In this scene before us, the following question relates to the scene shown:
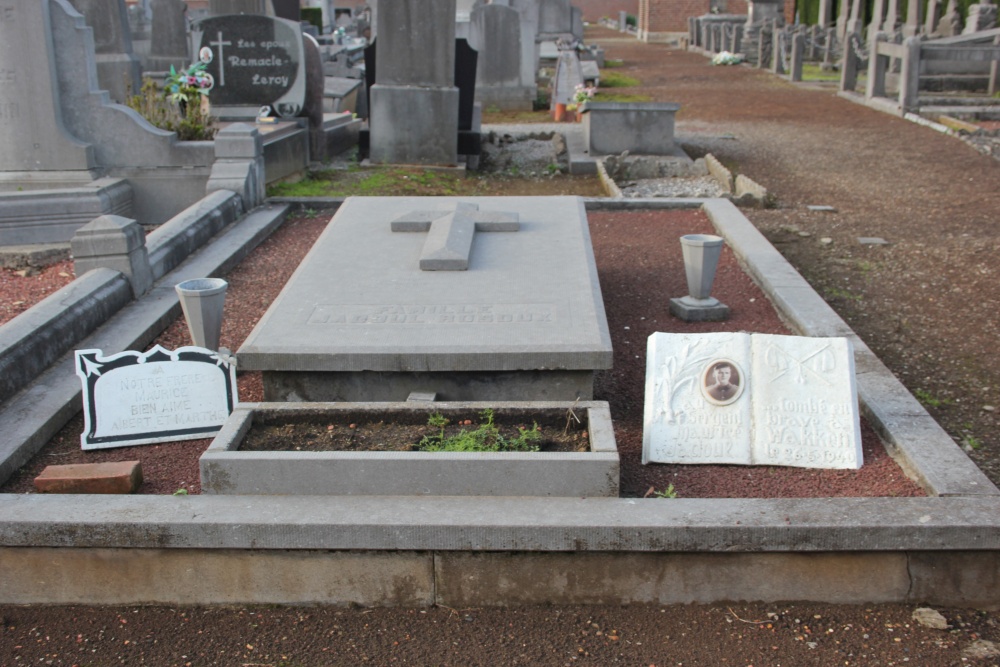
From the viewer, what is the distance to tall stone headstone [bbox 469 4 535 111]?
57.4ft

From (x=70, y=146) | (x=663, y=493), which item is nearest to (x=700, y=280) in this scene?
(x=663, y=493)

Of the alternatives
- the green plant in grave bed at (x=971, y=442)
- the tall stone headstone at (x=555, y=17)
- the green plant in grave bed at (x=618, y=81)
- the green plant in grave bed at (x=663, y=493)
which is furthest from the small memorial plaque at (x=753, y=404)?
the tall stone headstone at (x=555, y=17)

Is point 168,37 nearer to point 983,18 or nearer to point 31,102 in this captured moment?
point 31,102

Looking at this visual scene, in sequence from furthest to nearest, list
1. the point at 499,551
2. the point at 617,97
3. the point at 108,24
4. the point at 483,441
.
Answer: the point at 617,97 → the point at 108,24 → the point at 483,441 → the point at 499,551

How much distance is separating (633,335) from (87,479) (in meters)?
3.02

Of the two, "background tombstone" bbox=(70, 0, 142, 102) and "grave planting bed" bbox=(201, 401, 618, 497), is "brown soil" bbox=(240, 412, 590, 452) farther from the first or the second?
"background tombstone" bbox=(70, 0, 142, 102)

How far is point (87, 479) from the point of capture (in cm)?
352

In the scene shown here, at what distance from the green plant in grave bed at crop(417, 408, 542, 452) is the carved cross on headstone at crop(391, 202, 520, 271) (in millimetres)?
1530

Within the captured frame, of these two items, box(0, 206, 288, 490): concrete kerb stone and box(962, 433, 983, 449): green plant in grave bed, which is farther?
box(962, 433, 983, 449): green plant in grave bed

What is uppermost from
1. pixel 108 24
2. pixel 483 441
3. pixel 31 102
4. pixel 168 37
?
pixel 108 24

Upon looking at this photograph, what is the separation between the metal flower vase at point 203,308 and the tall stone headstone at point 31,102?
4459 mm

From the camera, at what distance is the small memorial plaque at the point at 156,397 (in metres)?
3.97

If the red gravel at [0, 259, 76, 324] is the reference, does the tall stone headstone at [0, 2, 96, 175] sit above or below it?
above

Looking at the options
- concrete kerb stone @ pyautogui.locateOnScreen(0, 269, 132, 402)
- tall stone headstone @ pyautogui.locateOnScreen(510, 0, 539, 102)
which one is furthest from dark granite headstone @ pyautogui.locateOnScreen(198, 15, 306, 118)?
tall stone headstone @ pyautogui.locateOnScreen(510, 0, 539, 102)
